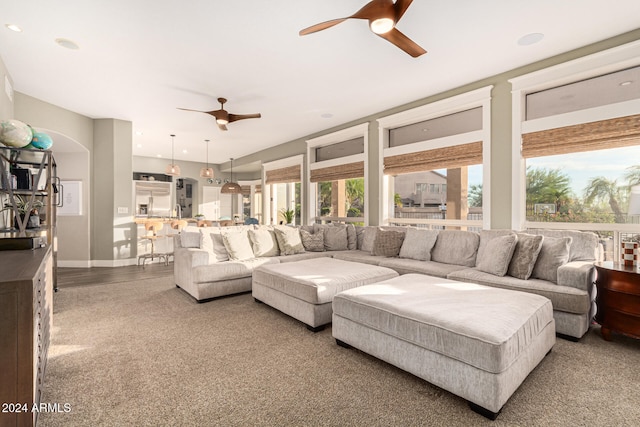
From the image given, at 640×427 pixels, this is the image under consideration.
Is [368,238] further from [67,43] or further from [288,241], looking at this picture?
[67,43]

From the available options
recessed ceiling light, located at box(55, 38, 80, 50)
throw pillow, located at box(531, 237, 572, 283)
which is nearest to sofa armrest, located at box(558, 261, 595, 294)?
throw pillow, located at box(531, 237, 572, 283)

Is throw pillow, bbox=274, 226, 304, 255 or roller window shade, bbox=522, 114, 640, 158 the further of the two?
throw pillow, bbox=274, 226, 304, 255

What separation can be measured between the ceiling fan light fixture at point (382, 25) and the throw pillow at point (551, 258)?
2590 mm

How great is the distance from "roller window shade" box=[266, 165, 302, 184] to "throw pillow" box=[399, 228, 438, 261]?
3.64m

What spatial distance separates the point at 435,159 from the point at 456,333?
11.3ft

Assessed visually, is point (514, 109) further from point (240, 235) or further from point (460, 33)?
point (240, 235)

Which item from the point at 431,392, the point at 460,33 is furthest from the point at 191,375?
the point at 460,33

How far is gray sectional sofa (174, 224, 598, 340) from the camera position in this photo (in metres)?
2.71

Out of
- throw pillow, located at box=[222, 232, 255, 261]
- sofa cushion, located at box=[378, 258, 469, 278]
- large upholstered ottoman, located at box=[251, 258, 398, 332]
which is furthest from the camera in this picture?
throw pillow, located at box=[222, 232, 255, 261]

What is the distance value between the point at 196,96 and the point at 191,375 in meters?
3.96

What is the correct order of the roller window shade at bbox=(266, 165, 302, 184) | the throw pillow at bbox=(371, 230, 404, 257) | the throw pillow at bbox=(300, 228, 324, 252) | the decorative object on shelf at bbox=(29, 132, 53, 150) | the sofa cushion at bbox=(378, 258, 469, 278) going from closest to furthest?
the decorative object on shelf at bbox=(29, 132, 53, 150) → the sofa cushion at bbox=(378, 258, 469, 278) → the throw pillow at bbox=(371, 230, 404, 257) → the throw pillow at bbox=(300, 228, 324, 252) → the roller window shade at bbox=(266, 165, 302, 184)

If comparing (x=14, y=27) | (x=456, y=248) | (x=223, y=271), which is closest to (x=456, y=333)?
(x=456, y=248)

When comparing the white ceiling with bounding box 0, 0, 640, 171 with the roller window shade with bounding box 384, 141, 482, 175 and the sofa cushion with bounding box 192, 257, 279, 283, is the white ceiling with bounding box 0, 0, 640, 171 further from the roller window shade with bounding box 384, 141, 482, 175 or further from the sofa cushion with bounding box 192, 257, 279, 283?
the sofa cushion with bounding box 192, 257, 279, 283

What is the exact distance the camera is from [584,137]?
334cm
